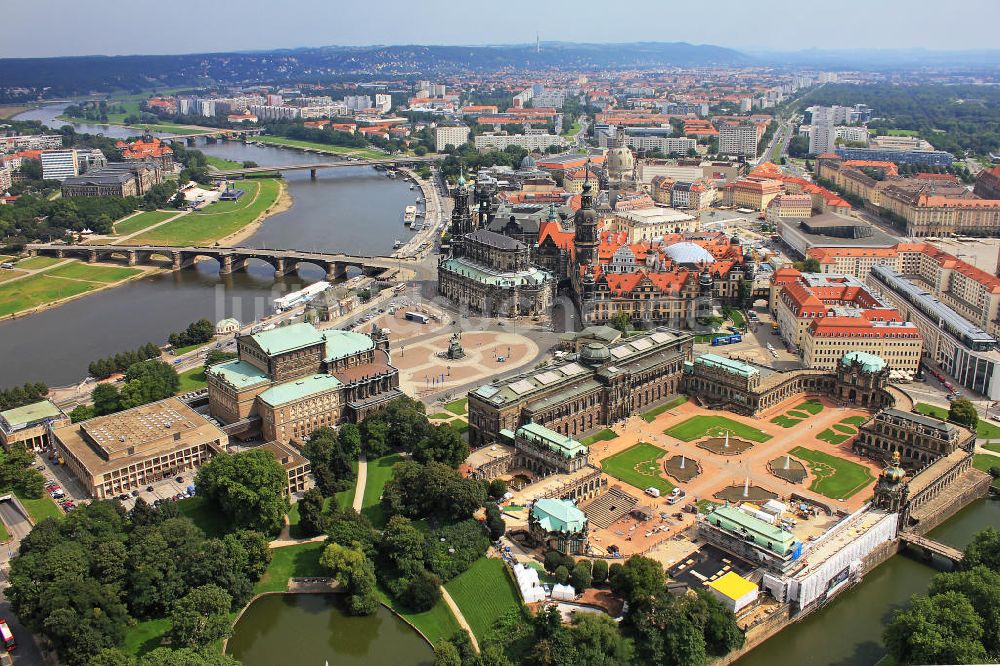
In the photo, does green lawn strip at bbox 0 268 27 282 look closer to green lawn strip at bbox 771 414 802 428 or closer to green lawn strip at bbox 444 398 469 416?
green lawn strip at bbox 444 398 469 416

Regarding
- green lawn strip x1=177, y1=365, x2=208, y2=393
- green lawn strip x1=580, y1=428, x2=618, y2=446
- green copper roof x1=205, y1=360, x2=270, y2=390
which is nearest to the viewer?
green copper roof x1=205, y1=360, x2=270, y2=390

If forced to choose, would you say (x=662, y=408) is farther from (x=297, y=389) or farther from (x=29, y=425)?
(x=29, y=425)

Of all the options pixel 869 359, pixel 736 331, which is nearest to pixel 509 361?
pixel 736 331

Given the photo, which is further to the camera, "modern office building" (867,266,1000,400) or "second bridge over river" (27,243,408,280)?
"second bridge over river" (27,243,408,280)

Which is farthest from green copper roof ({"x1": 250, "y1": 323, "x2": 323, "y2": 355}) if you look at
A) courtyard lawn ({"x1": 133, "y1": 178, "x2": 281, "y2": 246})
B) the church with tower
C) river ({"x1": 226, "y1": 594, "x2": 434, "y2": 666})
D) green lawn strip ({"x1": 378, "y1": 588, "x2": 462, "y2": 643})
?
courtyard lawn ({"x1": 133, "y1": 178, "x2": 281, "y2": 246})

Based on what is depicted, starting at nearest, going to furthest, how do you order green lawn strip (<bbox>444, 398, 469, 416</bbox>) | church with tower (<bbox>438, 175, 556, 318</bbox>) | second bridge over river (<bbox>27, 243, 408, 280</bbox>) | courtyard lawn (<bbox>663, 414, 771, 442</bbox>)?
courtyard lawn (<bbox>663, 414, 771, 442</bbox>), green lawn strip (<bbox>444, 398, 469, 416</bbox>), church with tower (<bbox>438, 175, 556, 318</bbox>), second bridge over river (<bbox>27, 243, 408, 280</bbox>)

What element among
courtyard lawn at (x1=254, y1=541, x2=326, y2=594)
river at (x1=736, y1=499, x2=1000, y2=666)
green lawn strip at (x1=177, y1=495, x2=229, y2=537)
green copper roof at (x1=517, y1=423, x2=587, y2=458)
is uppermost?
green copper roof at (x1=517, y1=423, x2=587, y2=458)

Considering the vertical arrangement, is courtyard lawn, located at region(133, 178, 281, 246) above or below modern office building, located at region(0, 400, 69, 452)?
above

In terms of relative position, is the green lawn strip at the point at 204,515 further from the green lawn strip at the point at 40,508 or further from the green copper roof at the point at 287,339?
the green copper roof at the point at 287,339
